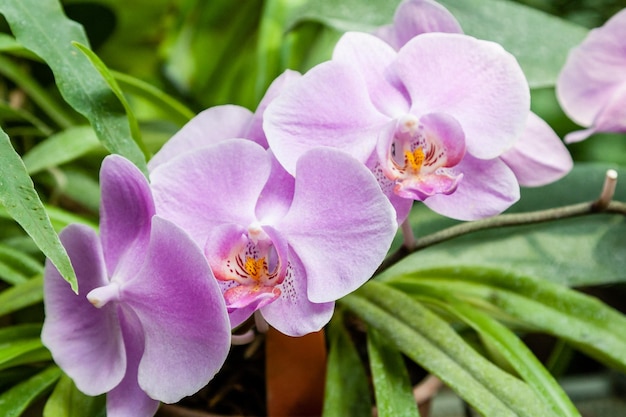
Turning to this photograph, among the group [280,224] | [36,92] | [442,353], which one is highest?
[280,224]

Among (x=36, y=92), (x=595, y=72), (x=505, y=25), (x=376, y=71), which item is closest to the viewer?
(x=376, y=71)

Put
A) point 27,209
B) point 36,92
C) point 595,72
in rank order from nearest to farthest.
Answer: point 27,209 → point 595,72 → point 36,92

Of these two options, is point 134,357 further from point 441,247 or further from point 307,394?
point 441,247

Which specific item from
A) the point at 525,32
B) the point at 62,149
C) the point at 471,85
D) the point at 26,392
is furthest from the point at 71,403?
the point at 525,32

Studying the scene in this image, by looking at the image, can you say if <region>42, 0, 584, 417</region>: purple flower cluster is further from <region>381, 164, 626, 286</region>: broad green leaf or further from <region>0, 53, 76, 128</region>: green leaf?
<region>0, 53, 76, 128</region>: green leaf

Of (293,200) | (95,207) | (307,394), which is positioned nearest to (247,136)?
(293,200)

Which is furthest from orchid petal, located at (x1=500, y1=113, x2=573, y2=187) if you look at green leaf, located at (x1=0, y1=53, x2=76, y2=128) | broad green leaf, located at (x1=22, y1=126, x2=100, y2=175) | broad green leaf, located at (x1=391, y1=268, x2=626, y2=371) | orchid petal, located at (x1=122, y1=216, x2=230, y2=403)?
green leaf, located at (x1=0, y1=53, x2=76, y2=128)

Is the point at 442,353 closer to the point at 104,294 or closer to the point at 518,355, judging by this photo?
the point at 518,355
